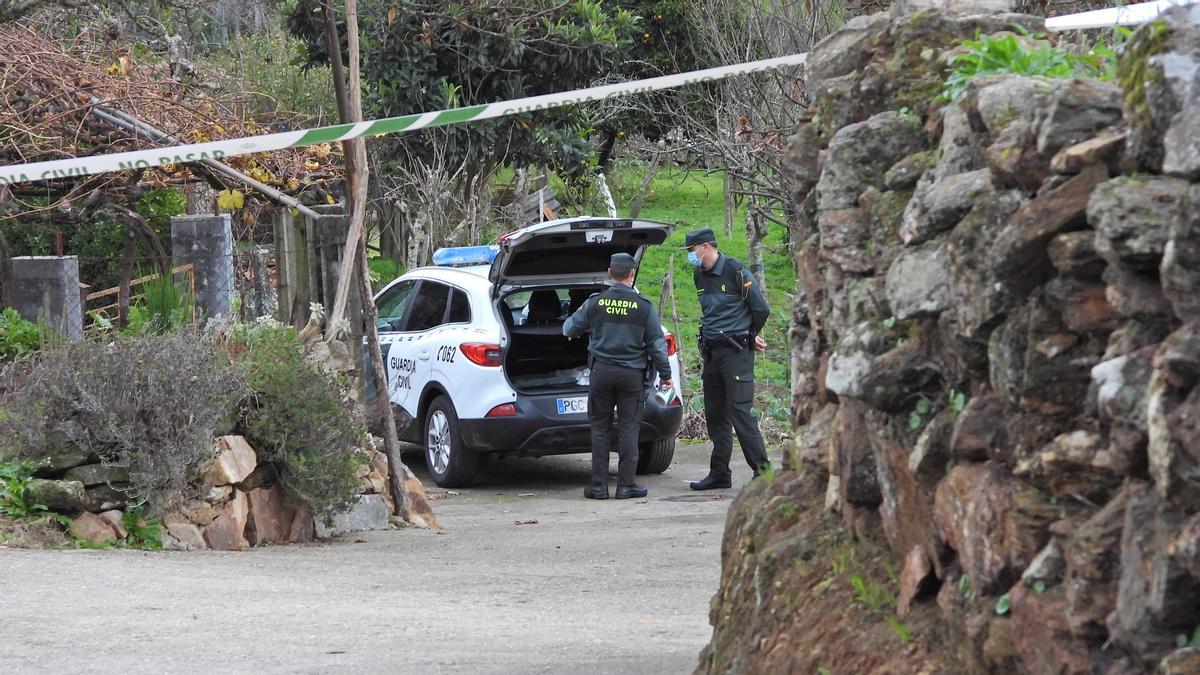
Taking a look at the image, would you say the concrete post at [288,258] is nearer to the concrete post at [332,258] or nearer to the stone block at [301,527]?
the concrete post at [332,258]

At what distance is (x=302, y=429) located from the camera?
8328mm

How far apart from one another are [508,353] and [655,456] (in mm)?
1528

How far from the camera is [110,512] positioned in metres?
7.80

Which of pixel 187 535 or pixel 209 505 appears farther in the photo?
pixel 209 505

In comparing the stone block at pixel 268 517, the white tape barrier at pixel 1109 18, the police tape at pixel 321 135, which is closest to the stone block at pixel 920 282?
the white tape barrier at pixel 1109 18

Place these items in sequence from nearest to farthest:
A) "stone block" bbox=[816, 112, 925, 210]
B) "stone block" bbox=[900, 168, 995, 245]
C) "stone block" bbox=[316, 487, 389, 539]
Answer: "stone block" bbox=[900, 168, 995, 245] → "stone block" bbox=[816, 112, 925, 210] → "stone block" bbox=[316, 487, 389, 539]

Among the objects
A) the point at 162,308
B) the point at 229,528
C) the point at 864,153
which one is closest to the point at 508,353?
the point at 162,308

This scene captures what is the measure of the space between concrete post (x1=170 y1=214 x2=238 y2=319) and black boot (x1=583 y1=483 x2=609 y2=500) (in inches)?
134

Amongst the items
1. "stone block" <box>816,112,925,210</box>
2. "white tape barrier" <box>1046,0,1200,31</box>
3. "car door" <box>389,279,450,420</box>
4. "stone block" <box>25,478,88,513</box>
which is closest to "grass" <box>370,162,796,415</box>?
"car door" <box>389,279,450,420</box>

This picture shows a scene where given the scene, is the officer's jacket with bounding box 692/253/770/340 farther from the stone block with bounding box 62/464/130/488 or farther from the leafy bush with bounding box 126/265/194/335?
the stone block with bounding box 62/464/130/488

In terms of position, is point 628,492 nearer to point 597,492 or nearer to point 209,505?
point 597,492

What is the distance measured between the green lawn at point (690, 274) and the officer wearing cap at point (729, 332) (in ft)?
8.36

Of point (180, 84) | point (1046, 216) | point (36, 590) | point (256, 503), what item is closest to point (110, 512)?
point (256, 503)

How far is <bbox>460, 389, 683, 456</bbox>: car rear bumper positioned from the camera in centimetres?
1039
